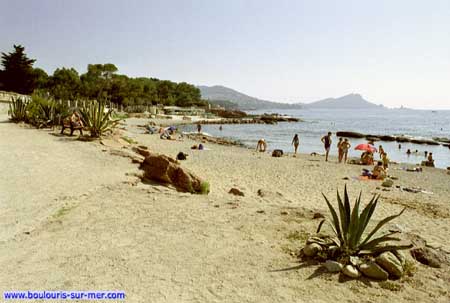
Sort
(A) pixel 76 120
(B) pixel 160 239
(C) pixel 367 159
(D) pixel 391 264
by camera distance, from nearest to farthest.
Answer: (D) pixel 391 264, (B) pixel 160 239, (A) pixel 76 120, (C) pixel 367 159

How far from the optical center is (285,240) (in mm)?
4789

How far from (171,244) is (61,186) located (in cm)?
365

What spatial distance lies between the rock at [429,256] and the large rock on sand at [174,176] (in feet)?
15.7

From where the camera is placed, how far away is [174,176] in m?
8.10

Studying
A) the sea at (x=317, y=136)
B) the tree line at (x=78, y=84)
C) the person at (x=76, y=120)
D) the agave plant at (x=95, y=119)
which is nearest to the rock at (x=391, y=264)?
the agave plant at (x=95, y=119)

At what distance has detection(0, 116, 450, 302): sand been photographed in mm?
3418

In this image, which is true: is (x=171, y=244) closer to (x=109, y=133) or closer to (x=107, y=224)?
(x=107, y=224)

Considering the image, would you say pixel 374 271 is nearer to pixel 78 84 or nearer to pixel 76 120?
pixel 76 120

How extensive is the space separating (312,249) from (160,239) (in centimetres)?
212

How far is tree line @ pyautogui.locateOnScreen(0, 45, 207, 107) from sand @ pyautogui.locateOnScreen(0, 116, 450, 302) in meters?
34.9

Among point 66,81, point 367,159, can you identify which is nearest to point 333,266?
point 367,159

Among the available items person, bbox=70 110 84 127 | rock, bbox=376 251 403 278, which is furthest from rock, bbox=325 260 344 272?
person, bbox=70 110 84 127

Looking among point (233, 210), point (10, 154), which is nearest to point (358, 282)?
point (233, 210)

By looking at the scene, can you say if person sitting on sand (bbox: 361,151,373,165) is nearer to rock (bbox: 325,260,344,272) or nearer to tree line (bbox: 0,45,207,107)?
rock (bbox: 325,260,344,272)
